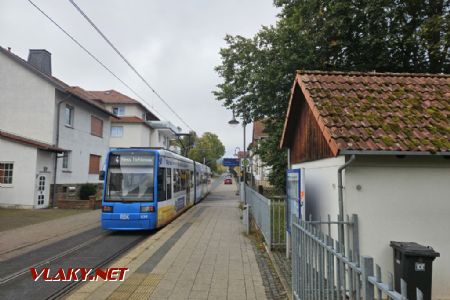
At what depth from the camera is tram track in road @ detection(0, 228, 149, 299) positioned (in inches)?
249

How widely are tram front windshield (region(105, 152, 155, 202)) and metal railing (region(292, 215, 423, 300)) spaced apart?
8.26 meters

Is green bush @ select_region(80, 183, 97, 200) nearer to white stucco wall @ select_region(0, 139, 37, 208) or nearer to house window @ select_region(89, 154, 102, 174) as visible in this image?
house window @ select_region(89, 154, 102, 174)

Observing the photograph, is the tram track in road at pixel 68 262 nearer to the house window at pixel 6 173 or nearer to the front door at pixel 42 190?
the front door at pixel 42 190

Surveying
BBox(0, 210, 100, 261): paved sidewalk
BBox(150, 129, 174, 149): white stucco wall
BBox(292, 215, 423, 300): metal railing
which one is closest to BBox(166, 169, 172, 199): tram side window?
BBox(0, 210, 100, 261): paved sidewalk

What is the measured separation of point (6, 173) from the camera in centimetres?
2073

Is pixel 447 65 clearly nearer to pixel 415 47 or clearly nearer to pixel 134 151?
pixel 415 47

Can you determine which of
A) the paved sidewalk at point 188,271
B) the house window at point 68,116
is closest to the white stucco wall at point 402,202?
the paved sidewalk at point 188,271

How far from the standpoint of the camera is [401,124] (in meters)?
6.36

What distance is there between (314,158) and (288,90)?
11262 millimetres

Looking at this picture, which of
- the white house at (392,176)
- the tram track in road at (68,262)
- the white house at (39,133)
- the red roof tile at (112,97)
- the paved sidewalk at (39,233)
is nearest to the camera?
the white house at (392,176)

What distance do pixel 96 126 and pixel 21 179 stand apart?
9989 millimetres

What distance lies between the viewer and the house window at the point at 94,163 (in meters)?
28.7

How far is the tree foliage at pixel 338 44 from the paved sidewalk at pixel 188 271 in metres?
9.49

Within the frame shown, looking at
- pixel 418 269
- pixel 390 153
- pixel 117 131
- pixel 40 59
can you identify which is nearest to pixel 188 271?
pixel 418 269
